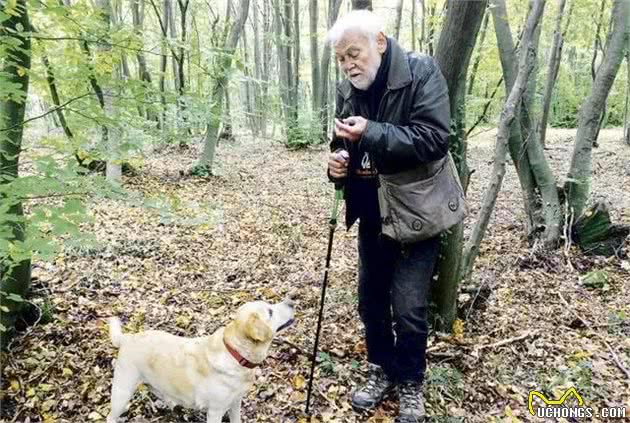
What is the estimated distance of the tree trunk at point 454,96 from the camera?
356cm

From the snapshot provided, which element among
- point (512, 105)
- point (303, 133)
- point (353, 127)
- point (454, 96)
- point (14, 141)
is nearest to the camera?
point (353, 127)

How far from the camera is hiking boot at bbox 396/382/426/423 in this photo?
3.25 meters

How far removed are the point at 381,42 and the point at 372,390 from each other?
2.59 m

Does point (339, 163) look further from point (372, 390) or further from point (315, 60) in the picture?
point (315, 60)

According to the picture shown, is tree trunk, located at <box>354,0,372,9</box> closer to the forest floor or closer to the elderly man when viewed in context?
the elderly man

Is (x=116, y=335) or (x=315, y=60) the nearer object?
(x=116, y=335)

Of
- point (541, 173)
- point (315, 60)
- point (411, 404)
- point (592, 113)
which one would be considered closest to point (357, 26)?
point (411, 404)

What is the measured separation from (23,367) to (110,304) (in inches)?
46.8

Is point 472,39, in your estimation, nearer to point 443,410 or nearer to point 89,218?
point 443,410

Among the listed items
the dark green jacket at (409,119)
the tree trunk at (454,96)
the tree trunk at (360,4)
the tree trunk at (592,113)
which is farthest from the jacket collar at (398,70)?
the tree trunk at (592,113)

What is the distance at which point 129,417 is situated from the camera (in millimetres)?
3535

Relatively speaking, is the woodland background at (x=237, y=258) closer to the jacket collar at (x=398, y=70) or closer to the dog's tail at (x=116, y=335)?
the dog's tail at (x=116, y=335)

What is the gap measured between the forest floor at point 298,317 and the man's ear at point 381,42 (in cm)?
215

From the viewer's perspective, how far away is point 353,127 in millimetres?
2842
